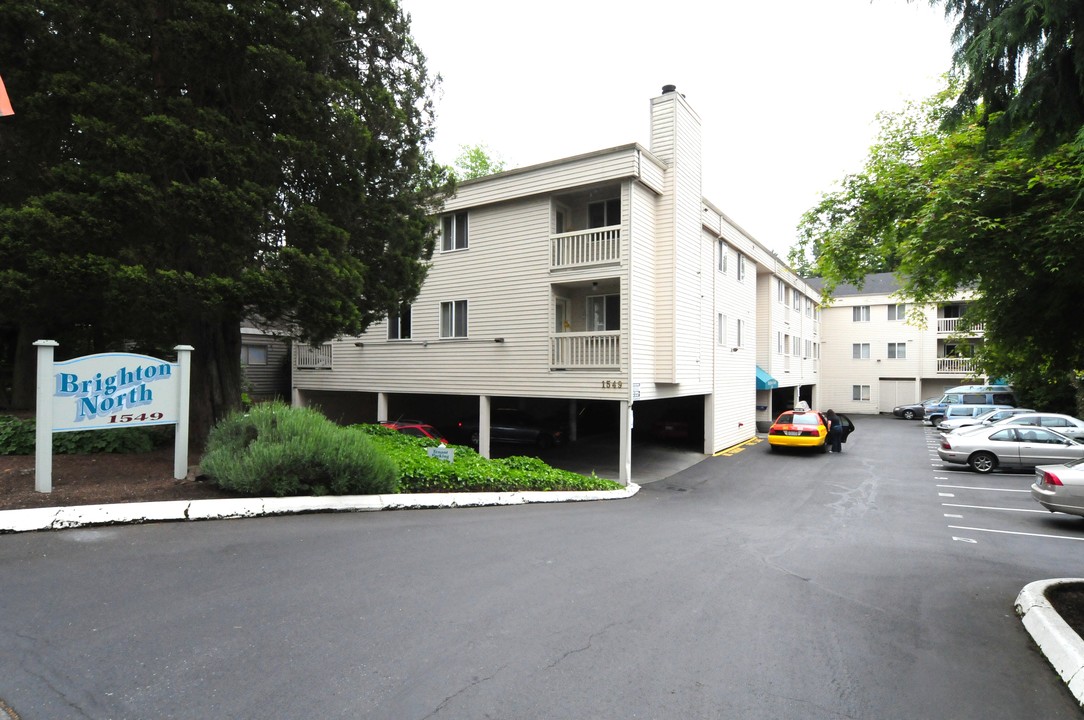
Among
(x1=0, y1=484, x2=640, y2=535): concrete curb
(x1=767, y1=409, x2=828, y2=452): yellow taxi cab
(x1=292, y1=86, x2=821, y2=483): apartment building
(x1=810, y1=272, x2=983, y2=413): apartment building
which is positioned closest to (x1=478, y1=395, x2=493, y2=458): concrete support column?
(x1=292, y1=86, x2=821, y2=483): apartment building

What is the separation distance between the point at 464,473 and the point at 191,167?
20.8ft

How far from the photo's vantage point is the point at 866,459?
2178 centimetres

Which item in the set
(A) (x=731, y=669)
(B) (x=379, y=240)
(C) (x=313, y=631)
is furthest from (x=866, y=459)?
(C) (x=313, y=631)

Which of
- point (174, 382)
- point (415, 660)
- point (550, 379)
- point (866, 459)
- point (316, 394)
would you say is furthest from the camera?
point (316, 394)

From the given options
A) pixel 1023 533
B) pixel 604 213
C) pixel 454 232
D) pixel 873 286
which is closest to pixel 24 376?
pixel 454 232

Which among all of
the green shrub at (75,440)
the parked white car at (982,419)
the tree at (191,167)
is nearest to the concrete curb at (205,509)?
the green shrub at (75,440)

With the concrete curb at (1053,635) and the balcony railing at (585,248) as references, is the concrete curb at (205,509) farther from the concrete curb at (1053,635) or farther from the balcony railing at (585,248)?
the balcony railing at (585,248)

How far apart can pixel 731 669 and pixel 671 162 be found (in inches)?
648

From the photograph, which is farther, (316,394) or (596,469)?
(316,394)

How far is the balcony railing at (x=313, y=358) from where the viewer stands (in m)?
22.8

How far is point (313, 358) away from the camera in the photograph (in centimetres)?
2306

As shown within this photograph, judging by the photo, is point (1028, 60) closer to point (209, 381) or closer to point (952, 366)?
point (209, 381)

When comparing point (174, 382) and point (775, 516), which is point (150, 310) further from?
point (775, 516)

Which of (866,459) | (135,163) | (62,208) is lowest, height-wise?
(866,459)
